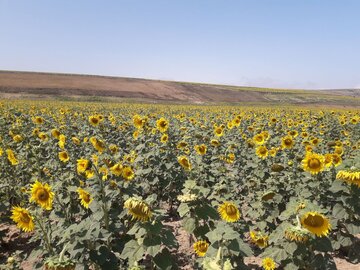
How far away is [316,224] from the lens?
3.38m

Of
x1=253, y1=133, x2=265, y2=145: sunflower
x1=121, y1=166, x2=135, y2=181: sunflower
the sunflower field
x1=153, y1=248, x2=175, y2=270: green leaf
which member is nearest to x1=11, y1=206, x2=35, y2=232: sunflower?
the sunflower field

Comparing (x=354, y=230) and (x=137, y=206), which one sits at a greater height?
(x=137, y=206)

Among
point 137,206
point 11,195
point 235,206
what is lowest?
point 11,195

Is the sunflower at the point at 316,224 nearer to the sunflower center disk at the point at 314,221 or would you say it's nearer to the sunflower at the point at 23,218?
the sunflower center disk at the point at 314,221

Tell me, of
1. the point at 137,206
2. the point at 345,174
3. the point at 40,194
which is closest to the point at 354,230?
the point at 345,174

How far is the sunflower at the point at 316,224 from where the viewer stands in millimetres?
3346

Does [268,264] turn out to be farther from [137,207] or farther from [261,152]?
[261,152]

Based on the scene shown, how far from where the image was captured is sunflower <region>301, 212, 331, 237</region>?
335cm

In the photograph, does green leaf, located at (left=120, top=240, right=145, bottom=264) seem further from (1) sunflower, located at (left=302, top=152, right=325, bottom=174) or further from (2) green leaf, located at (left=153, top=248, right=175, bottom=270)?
(1) sunflower, located at (left=302, top=152, right=325, bottom=174)

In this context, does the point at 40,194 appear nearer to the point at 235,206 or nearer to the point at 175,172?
the point at 235,206

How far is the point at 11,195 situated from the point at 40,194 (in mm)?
3747

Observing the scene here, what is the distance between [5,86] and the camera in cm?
4941

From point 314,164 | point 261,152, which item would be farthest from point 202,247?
point 261,152

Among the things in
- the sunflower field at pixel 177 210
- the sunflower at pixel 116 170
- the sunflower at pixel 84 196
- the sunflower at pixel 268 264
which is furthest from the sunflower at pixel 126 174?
the sunflower at pixel 268 264
